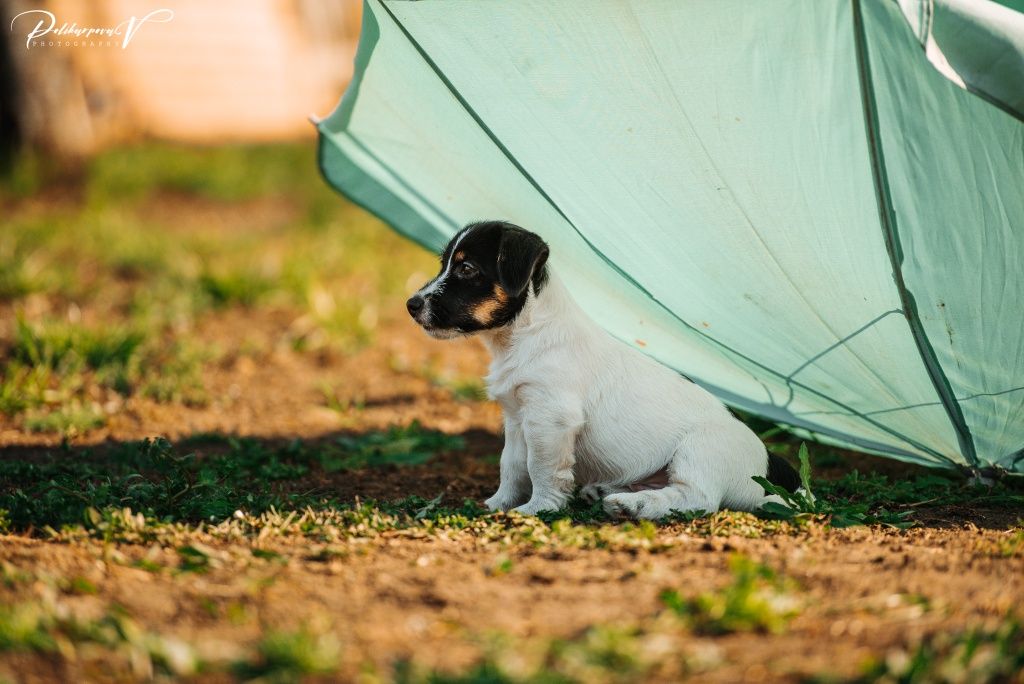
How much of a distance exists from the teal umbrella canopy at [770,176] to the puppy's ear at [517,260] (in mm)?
624

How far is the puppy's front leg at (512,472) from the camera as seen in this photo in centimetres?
385

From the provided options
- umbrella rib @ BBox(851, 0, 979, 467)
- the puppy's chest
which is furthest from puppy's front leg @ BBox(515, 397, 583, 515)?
umbrella rib @ BBox(851, 0, 979, 467)

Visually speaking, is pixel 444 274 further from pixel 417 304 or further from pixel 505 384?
pixel 505 384

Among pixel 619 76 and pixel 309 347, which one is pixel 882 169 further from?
pixel 309 347

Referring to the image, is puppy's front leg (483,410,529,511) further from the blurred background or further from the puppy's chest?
the blurred background

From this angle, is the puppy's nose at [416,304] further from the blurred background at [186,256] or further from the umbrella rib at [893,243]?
the blurred background at [186,256]

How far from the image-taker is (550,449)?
3.65 metres

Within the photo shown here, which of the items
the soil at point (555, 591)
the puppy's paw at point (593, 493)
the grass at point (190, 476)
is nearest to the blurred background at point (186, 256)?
the grass at point (190, 476)

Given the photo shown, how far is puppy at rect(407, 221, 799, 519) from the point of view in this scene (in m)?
3.64

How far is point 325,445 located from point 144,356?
2.00 metres

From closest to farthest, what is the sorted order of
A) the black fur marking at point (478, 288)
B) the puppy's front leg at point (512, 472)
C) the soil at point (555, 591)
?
1. the soil at point (555, 591)
2. the black fur marking at point (478, 288)
3. the puppy's front leg at point (512, 472)

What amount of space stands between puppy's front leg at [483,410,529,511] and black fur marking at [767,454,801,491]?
101cm
